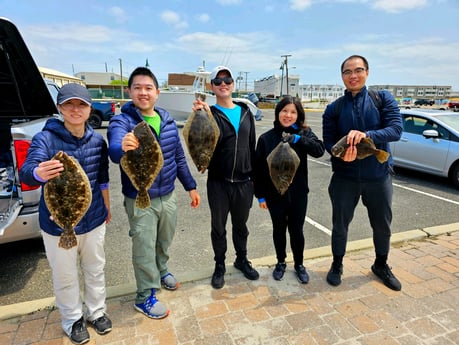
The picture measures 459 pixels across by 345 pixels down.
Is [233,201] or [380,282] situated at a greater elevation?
[233,201]

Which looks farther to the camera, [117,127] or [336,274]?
[336,274]

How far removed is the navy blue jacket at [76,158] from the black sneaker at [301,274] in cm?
222

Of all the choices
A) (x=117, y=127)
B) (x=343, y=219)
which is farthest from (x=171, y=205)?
(x=343, y=219)

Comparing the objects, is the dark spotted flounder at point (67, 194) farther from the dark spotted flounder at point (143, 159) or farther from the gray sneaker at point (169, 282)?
the gray sneaker at point (169, 282)

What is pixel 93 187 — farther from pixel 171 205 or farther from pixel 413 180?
pixel 413 180

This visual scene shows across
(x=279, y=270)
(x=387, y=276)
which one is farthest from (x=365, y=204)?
(x=279, y=270)

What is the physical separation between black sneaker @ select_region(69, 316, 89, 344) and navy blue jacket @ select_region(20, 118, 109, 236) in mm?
829

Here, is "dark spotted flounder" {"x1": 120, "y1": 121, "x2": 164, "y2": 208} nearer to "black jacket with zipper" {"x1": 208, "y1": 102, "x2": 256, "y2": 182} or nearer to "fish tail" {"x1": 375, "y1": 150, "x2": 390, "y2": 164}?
"black jacket with zipper" {"x1": 208, "y1": 102, "x2": 256, "y2": 182}

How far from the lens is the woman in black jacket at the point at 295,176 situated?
3.22 metres

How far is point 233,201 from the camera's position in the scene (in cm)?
327

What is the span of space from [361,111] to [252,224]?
9.41 feet

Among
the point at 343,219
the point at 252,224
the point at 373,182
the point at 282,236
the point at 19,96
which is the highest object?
the point at 19,96

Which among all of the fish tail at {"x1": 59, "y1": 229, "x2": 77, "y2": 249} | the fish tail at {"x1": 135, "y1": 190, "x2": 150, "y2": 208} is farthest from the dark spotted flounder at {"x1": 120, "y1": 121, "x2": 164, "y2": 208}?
the fish tail at {"x1": 59, "y1": 229, "x2": 77, "y2": 249}

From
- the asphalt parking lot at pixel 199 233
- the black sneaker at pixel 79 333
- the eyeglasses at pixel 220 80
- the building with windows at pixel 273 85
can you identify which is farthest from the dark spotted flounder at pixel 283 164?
the building with windows at pixel 273 85
